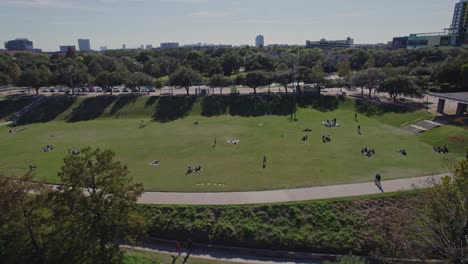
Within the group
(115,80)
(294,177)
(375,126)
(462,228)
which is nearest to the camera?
(462,228)

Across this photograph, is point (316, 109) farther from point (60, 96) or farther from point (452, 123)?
point (60, 96)

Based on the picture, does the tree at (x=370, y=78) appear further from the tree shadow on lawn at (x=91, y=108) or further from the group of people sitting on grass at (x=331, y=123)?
the tree shadow on lawn at (x=91, y=108)

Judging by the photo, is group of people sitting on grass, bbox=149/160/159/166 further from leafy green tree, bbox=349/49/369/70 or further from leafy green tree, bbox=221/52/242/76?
leafy green tree, bbox=349/49/369/70

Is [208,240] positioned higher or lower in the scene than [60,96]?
lower

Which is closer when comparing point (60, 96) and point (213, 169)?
point (213, 169)

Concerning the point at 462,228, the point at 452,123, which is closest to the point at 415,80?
the point at 452,123

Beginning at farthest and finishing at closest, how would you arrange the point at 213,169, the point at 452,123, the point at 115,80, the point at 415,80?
the point at 115,80
the point at 415,80
the point at 452,123
the point at 213,169

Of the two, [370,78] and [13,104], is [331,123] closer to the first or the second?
[370,78]
